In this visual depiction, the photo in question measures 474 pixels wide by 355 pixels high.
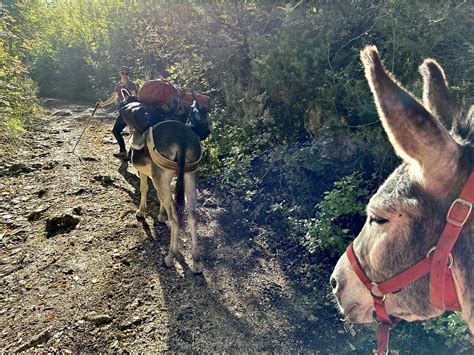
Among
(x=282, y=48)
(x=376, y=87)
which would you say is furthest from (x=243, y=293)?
(x=282, y=48)

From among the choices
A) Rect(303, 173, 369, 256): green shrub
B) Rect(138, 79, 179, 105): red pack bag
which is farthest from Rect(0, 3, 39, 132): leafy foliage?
Rect(303, 173, 369, 256): green shrub

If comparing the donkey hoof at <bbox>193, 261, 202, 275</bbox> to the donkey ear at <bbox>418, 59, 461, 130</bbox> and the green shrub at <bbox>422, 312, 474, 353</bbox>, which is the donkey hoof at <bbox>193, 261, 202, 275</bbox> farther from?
the donkey ear at <bbox>418, 59, 461, 130</bbox>

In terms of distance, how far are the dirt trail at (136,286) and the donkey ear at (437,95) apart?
255cm

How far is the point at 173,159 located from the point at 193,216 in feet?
2.67

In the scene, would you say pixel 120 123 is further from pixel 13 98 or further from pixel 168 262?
pixel 13 98

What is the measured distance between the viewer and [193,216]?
13.7ft

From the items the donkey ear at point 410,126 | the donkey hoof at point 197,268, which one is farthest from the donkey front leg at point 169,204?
the donkey ear at point 410,126

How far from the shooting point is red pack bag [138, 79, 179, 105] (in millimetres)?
4430

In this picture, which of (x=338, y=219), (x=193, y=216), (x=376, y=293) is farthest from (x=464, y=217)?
(x=193, y=216)

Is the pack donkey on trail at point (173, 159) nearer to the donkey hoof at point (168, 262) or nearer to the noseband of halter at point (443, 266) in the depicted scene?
the donkey hoof at point (168, 262)

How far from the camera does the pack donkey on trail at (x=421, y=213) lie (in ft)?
3.78

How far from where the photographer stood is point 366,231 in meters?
1.61

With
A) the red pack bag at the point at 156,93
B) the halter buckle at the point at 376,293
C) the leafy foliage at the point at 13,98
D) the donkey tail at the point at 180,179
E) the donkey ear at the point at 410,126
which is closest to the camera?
the donkey ear at the point at 410,126

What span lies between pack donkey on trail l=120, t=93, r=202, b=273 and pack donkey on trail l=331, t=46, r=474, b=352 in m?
2.79
